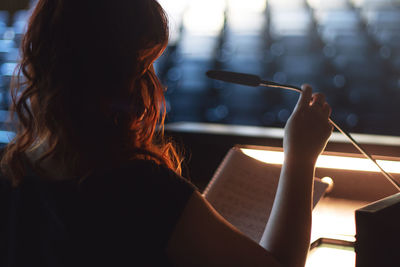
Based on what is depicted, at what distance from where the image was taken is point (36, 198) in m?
0.57

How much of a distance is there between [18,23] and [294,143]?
15.4 feet

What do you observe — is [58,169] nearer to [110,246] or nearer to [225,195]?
[110,246]

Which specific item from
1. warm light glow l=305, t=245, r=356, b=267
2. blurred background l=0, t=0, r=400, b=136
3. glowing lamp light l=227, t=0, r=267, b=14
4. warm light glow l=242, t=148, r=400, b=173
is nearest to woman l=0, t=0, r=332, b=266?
warm light glow l=305, t=245, r=356, b=267

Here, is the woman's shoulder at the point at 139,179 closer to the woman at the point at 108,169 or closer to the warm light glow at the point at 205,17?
the woman at the point at 108,169

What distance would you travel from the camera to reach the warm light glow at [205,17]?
479 cm

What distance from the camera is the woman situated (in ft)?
1.73

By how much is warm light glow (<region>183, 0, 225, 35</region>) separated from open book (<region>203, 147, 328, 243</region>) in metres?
4.16

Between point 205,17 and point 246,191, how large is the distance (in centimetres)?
444

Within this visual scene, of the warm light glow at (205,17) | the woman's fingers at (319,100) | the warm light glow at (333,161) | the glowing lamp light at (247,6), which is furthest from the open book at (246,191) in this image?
the glowing lamp light at (247,6)

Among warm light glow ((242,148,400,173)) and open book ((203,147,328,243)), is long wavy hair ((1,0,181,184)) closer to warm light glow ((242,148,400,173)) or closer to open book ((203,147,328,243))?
open book ((203,147,328,243))

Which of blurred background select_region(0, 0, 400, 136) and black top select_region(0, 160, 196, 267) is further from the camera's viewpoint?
blurred background select_region(0, 0, 400, 136)

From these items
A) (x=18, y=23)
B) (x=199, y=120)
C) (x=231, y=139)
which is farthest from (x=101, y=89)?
(x=18, y=23)

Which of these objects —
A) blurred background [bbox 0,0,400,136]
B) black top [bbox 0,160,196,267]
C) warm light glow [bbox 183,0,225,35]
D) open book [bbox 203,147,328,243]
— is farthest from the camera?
warm light glow [bbox 183,0,225,35]

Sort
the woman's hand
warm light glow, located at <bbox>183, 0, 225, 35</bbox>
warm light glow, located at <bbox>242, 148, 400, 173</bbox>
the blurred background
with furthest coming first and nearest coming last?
warm light glow, located at <bbox>183, 0, 225, 35</bbox>, the blurred background, warm light glow, located at <bbox>242, 148, 400, 173</bbox>, the woman's hand
